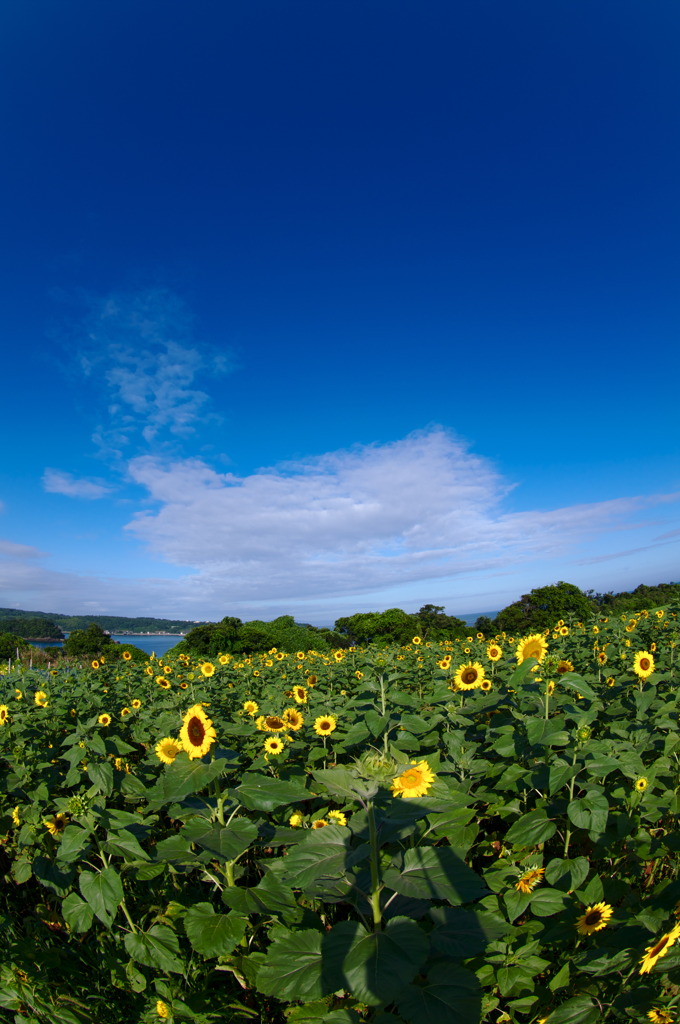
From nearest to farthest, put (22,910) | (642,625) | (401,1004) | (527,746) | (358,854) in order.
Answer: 1. (401,1004)
2. (358,854)
3. (527,746)
4. (22,910)
5. (642,625)

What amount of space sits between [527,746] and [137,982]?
101 inches

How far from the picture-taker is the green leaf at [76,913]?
246 centimetres

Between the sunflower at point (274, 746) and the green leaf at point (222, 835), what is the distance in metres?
1.87

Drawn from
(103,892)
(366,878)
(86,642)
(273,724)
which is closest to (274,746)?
(273,724)

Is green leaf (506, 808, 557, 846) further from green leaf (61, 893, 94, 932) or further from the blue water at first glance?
the blue water

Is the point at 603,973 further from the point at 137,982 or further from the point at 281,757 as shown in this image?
the point at 281,757

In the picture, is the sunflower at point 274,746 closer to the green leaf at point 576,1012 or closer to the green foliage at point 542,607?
the green leaf at point 576,1012

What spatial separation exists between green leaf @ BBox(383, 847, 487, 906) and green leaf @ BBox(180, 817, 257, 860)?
70 cm

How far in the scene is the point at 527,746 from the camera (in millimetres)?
3328

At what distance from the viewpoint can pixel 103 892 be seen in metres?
2.47

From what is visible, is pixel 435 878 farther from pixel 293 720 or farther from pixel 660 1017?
pixel 293 720

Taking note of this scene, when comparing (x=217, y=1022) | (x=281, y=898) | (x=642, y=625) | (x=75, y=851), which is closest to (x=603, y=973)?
(x=281, y=898)

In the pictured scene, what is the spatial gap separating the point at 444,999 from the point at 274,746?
2.86 metres

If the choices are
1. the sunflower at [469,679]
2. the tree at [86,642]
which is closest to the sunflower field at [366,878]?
the sunflower at [469,679]
